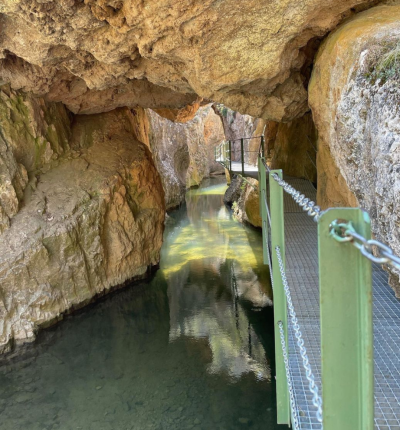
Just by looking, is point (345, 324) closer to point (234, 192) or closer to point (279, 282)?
point (279, 282)

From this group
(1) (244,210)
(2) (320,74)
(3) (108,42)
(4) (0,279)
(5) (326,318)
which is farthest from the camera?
(1) (244,210)

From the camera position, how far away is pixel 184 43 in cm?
461

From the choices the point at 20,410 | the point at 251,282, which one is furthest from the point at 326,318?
the point at 251,282

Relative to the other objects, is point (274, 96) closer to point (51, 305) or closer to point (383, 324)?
point (383, 324)

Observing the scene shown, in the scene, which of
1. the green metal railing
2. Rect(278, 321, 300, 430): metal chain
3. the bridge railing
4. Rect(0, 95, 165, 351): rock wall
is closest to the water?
Rect(0, 95, 165, 351): rock wall

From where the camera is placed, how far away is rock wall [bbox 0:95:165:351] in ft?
19.4

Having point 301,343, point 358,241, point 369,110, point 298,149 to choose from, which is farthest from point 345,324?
point 298,149

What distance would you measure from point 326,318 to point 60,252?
6.11 metres

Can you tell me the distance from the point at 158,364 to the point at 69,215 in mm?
3001

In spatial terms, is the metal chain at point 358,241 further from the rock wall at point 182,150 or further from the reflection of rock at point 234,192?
the reflection of rock at point 234,192

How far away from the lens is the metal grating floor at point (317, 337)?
206 cm

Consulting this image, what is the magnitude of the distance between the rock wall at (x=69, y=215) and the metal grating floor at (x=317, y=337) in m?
3.93

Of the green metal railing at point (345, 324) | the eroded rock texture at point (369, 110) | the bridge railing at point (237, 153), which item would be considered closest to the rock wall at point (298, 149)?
the bridge railing at point (237, 153)

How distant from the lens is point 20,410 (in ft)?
14.1
